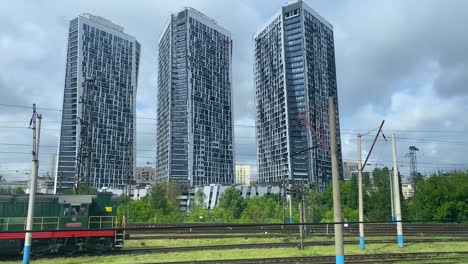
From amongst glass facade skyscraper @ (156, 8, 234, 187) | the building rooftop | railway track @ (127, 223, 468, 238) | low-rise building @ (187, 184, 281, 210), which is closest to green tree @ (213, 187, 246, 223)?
low-rise building @ (187, 184, 281, 210)

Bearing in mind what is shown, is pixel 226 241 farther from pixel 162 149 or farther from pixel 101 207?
pixel 162 149

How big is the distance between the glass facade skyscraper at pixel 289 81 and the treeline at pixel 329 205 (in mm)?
16307

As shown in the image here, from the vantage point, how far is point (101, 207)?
91.0 ft

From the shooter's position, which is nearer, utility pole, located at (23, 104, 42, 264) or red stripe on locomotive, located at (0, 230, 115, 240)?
utility pole, located at (23, 104, 42, 264)

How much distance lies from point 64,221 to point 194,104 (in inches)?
5071

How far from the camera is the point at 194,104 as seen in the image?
15350cm

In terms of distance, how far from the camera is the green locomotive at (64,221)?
80.6ft

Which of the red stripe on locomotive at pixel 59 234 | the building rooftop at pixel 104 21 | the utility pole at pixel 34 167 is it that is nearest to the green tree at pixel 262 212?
the red stripe on locomotive at pixel 59 234

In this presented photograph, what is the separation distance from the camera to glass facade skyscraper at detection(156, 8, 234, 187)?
497ft

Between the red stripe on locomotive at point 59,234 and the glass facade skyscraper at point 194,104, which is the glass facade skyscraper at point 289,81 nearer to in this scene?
the glass facade skyscraper at point 194,104

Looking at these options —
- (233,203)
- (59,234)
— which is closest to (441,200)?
(233,203)

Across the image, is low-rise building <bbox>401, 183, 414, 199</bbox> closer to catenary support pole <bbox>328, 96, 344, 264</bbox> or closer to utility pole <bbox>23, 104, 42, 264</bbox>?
catenary support pole <bbox>328, 96, 344, 264</bbox>

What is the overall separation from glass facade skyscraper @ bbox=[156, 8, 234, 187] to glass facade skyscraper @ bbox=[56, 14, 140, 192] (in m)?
19.0

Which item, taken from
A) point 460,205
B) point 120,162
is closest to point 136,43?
point 120,162
